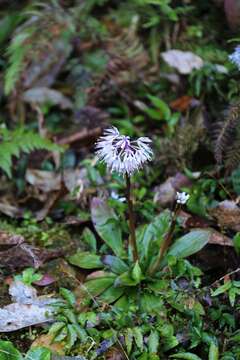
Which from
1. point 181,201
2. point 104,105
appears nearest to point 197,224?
point 181,201

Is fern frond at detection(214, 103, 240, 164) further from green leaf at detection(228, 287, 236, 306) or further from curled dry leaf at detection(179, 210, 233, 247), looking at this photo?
green leaf at detection(228, 287, 236, 306)

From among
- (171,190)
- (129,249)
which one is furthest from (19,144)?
(129,249)

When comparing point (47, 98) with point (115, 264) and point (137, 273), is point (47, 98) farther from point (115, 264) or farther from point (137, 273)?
point (137, 273)

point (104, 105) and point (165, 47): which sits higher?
point (165, 47)

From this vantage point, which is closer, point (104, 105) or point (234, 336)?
point (234, 336)

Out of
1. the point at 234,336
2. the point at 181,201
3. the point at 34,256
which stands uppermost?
the point at 181,201

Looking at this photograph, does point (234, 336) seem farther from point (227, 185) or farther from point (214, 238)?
point (227, 185)

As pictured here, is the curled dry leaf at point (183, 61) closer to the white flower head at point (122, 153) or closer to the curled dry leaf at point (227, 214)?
the curled dry leaf at point (227, 214)
